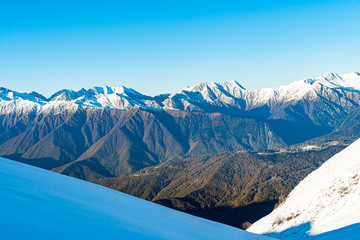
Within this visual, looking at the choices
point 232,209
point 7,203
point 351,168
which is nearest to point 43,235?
point 7,203

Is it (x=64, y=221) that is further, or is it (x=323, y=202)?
(x=323, y=202)

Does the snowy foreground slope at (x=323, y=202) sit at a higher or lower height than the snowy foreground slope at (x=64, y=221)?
lower

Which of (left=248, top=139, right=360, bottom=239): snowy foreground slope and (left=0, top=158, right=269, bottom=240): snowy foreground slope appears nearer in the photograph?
(left=0, top=158, right=269, bottom=240): snowy foreground slope

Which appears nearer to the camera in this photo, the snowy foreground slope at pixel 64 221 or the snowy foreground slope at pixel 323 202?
the snowy foreground slope at pixel 64 221

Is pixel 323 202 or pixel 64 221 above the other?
pixel 64 221

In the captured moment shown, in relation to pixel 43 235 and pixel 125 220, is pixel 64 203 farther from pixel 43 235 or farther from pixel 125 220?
pixel 43 235

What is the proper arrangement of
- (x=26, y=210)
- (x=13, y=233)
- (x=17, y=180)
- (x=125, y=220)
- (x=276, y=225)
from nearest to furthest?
(x=13, y=233) < (x=26, y=210) < (x=125, y=220) < (x=17, y=180) < (x=276, y=225)

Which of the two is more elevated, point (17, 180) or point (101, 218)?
point (17, 180)

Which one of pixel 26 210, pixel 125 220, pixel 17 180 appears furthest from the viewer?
pixel 17 180

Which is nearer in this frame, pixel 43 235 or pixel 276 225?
pixel 43 235

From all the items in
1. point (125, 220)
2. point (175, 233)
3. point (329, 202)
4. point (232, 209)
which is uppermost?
point (125, 220)

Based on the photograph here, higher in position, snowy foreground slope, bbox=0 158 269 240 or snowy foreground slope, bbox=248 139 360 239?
snowy foreground slope, bbox=0 158 269 240
